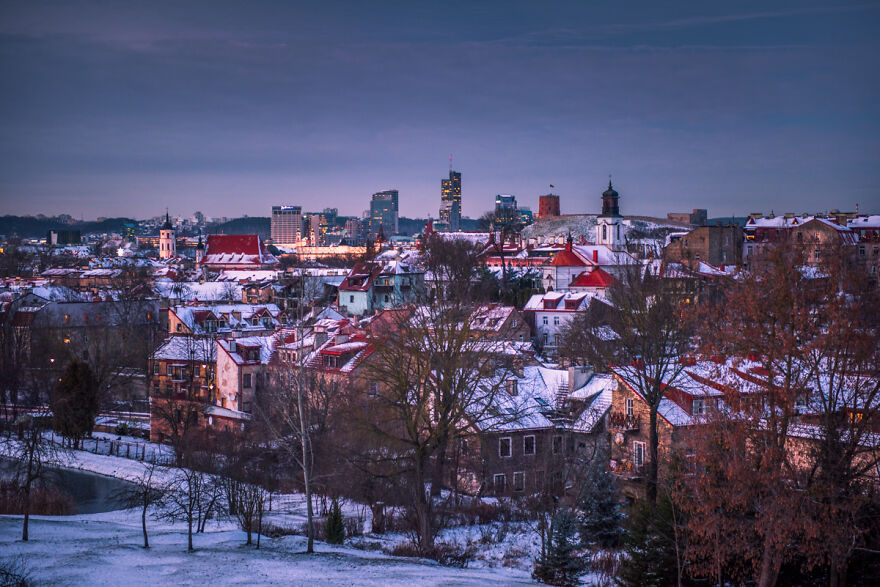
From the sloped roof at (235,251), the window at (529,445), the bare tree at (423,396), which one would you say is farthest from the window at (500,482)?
the sloped roof at (235,251)

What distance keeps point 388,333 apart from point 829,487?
551 inches

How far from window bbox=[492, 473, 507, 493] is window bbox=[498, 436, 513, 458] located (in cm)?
72

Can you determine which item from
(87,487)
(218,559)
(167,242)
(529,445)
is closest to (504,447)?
(529,445)

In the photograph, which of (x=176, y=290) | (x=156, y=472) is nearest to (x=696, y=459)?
(x=156, y=472)

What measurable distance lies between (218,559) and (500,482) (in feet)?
37.7

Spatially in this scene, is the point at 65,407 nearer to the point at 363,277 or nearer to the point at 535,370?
the point at 535,370

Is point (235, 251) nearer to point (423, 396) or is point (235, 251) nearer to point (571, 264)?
point (571, 264)

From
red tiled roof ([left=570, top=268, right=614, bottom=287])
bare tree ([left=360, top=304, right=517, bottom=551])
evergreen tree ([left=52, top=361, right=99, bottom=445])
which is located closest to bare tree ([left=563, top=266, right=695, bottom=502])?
bare tree ([left=360, top=304, right=517, bottom=551])

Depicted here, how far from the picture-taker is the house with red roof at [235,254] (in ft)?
385

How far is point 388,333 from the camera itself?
80.1ft

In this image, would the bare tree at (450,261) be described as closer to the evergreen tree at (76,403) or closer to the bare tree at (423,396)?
the evergreen tree at (76,403)

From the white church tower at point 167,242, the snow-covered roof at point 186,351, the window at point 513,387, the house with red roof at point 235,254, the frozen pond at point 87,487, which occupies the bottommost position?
the frozen pond at point 87,487

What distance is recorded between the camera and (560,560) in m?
18.1

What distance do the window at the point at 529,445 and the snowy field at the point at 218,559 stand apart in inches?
169
